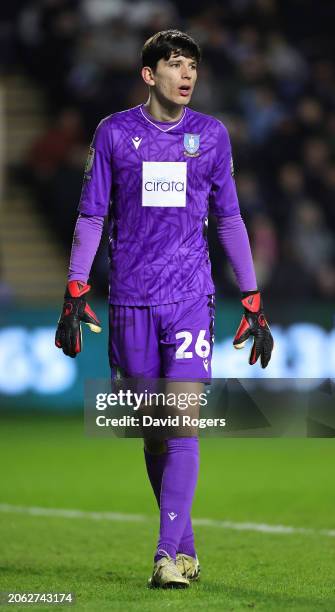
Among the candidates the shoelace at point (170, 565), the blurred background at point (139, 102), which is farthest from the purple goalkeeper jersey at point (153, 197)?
the blurred background at point (139, 102)

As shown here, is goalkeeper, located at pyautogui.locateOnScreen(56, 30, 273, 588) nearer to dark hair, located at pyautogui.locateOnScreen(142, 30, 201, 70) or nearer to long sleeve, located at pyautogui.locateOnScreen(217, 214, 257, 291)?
dark hair, located at pyautogui.locateOnScreen(142, 30, 201, 70)

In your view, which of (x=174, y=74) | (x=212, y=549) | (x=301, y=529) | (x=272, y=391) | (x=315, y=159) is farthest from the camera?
(x=315, y=159)

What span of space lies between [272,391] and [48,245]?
10594 mm

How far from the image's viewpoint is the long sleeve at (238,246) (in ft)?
18.4

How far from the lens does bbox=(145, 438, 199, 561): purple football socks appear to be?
5328 mm

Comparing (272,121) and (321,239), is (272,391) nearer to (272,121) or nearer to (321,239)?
(321,239)

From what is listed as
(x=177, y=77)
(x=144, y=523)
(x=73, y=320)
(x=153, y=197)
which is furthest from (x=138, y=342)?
(x=144, y=523)

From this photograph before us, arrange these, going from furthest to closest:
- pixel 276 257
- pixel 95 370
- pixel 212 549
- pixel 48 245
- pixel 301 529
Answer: pixel 48 245 → pixel 276 257 → pixel 95 370 → pixel 301 529 → pixel 212 549

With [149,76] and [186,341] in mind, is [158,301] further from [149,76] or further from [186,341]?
[149,76]

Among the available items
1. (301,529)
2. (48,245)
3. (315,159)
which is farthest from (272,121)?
(301,529)

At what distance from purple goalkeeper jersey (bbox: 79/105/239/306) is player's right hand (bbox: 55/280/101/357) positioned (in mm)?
153

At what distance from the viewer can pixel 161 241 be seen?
5473mm

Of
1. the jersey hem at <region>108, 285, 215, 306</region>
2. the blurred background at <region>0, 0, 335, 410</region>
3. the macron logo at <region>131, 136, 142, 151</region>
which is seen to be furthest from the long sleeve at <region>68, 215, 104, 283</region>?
the blurred background at <region>0, 0, 335, 410</region>

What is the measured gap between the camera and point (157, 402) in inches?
214
